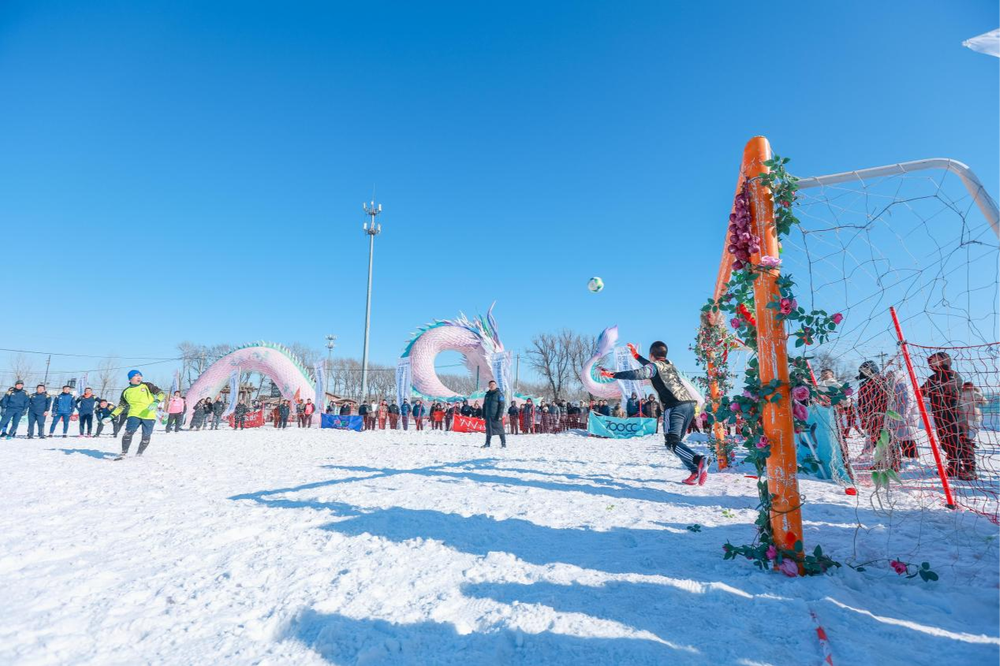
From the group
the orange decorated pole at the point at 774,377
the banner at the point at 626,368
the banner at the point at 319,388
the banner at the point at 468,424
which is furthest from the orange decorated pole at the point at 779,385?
the banner at the point at 319,388

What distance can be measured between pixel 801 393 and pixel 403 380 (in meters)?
20.6

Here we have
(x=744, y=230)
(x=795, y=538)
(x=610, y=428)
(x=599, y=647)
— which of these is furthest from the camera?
(x=610, y=428)

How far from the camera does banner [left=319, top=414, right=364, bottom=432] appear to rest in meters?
18.9

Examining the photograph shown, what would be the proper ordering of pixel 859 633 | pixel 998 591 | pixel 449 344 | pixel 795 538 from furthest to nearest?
pixel 449 344
pixel 795 538
pixel 998 591
pixel 859 633

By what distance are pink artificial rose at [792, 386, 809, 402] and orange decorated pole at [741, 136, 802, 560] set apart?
4cm

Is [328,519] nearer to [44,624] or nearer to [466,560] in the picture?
[466,560]

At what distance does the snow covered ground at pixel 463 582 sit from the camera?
197 centimetres

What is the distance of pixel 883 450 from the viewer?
11.2 ft

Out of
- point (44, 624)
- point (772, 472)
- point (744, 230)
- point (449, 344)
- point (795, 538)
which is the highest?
point (449, 344)

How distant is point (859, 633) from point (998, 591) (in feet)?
3.77

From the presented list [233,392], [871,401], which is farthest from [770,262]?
[233,392]

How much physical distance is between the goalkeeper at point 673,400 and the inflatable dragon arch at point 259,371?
1986cm

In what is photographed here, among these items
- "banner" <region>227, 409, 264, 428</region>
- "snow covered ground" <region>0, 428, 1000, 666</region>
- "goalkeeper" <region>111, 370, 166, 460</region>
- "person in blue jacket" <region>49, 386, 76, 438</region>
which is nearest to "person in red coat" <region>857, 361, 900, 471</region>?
"snow covered ground" <region>0, 428, 1000, 666</region>

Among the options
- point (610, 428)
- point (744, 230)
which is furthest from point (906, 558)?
point (610, 428)
